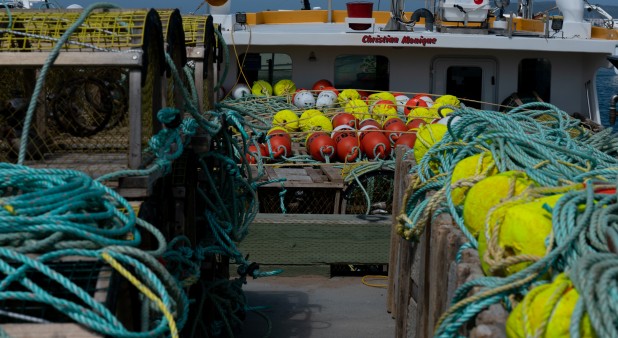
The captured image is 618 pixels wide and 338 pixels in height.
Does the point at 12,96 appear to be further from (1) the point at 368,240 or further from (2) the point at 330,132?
(2) the point at 330,132

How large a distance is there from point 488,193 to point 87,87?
217 cm

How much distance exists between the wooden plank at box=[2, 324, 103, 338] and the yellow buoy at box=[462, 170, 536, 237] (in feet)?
5.36

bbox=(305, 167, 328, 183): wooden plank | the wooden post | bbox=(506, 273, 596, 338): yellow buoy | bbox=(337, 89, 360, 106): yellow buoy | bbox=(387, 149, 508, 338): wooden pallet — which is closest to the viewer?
bbox=(506, 273, 596, 338): yellow buoy

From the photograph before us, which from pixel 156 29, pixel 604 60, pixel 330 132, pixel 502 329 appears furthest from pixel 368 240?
pixel 604 60

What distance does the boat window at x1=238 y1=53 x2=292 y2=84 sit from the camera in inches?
533

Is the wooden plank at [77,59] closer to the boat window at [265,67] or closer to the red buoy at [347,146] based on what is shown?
the red buoy at [347,146]

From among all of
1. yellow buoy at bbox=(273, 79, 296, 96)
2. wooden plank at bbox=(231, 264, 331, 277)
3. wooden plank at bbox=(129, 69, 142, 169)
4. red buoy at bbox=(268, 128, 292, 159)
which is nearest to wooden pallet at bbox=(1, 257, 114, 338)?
wooden plank at bbox=(129, 69, 142, 169)

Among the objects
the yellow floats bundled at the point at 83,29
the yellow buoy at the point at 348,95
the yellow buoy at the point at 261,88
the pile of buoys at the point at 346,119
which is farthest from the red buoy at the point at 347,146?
the yellow floats bundled at the point at 83,29

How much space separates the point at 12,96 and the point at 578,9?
36.3 feet

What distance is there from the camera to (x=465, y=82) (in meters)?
13.4

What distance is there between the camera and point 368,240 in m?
7.95

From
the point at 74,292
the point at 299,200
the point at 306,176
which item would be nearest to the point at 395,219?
the point at 299,200

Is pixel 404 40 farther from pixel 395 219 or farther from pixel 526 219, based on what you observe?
pixel 526 219

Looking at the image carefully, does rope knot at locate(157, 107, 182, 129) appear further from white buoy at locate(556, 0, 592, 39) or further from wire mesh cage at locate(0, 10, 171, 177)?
white buoy at locate(556, 0, 592, 39)
